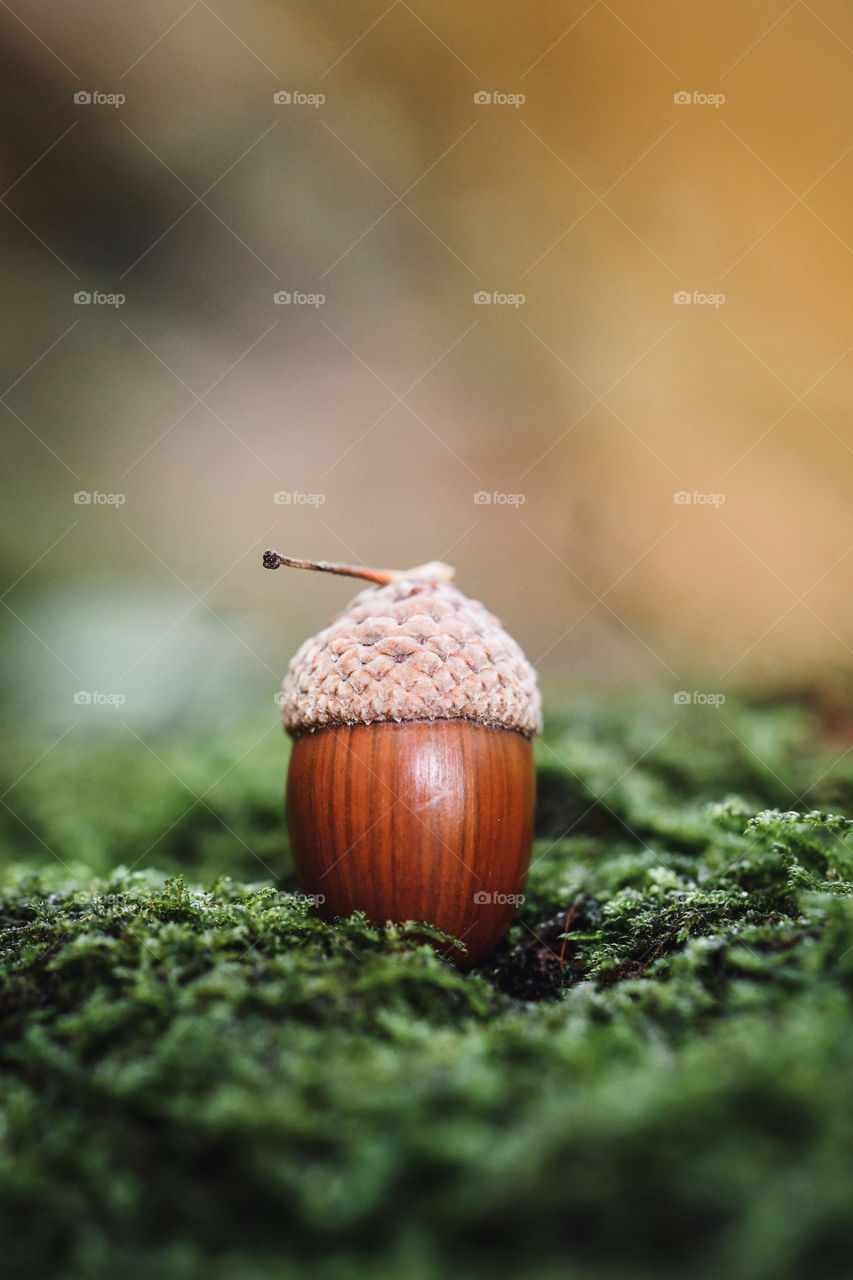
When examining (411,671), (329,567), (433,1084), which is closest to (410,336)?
(329,567)

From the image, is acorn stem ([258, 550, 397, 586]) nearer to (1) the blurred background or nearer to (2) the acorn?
(2) the acorn

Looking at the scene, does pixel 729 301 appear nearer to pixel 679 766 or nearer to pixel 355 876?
pixel 679 766

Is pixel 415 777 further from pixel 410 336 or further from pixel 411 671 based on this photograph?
pixel 410 336

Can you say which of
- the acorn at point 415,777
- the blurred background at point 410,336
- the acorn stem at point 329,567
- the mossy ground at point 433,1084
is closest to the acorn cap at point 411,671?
the acorn at point 415,777

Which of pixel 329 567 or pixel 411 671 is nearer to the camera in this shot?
pixel 411 671

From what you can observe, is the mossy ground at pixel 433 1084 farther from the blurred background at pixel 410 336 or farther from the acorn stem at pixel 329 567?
the blurred background at pixel 410 336
